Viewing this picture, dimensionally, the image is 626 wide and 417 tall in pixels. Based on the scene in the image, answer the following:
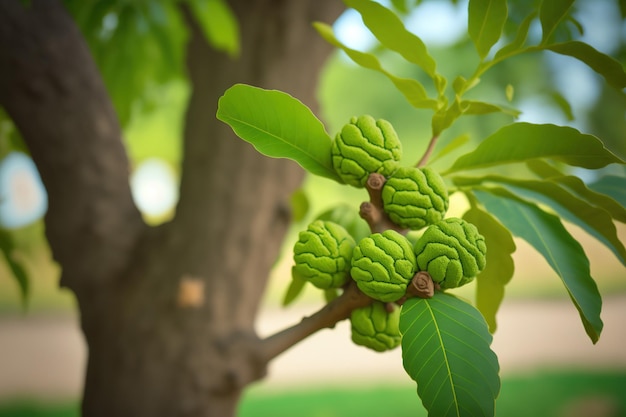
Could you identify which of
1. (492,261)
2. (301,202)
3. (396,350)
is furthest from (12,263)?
(396,350)

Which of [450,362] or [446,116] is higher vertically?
[446,116]

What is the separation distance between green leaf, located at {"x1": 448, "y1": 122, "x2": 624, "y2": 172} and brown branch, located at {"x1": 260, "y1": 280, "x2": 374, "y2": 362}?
14cm

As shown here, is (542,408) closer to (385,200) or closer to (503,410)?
(503,410)

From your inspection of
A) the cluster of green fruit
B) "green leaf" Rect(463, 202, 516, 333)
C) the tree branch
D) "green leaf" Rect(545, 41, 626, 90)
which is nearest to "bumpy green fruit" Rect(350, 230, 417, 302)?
the cluster of green fruit

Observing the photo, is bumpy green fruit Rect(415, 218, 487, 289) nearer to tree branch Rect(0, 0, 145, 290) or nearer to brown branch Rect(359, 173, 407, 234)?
brown branch Rect(359, 173, 407, 234)

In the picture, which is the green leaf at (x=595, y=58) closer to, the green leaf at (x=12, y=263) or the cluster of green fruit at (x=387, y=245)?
the cluster of green fruit at (x=387, y=245)

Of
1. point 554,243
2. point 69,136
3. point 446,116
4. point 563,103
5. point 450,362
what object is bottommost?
point 450,362

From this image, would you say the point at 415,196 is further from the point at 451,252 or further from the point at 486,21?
the point at 486,21

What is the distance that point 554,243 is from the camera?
1.61 ft

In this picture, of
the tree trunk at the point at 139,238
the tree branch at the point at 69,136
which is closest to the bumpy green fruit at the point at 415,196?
the tree trunk at the point at 139,238

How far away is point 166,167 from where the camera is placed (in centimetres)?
732

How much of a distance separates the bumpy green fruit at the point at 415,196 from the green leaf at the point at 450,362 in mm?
76

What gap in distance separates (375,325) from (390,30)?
25 cm

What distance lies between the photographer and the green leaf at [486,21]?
1.59ft
